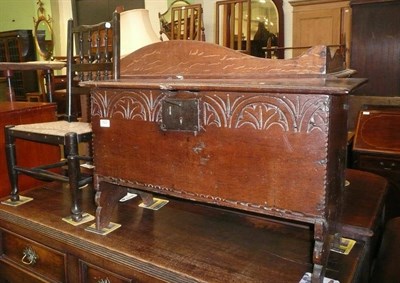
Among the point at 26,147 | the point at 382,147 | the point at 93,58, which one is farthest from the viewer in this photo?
the point at 382,147

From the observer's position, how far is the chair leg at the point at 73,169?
60.1 inches

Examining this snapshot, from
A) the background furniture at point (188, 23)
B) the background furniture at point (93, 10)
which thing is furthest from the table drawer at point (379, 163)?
the background furniture at point (93, 10)

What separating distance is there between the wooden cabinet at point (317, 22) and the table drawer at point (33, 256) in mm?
3242

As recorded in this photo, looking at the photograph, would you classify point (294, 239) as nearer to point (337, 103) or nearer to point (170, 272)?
point (170, 272)

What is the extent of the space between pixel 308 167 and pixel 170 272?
1.74 ft

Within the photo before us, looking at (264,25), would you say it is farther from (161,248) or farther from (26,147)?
(161,248)

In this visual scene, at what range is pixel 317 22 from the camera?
12.8 feet

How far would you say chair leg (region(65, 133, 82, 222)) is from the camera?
153cm

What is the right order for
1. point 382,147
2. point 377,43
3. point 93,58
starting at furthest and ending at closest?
point 377,43, point 382,147, point 93,58

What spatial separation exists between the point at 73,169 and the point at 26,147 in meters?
0.77

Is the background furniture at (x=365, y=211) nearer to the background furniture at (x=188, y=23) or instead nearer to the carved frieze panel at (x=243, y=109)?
the carved frieze panel at (x=243, y=109)

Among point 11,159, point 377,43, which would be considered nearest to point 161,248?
point 11,159

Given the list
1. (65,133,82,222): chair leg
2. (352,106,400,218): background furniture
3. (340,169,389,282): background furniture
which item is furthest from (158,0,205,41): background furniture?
(65,133,82,222): chair leg

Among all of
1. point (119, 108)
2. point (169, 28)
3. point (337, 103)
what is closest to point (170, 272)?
point (119, 108)
